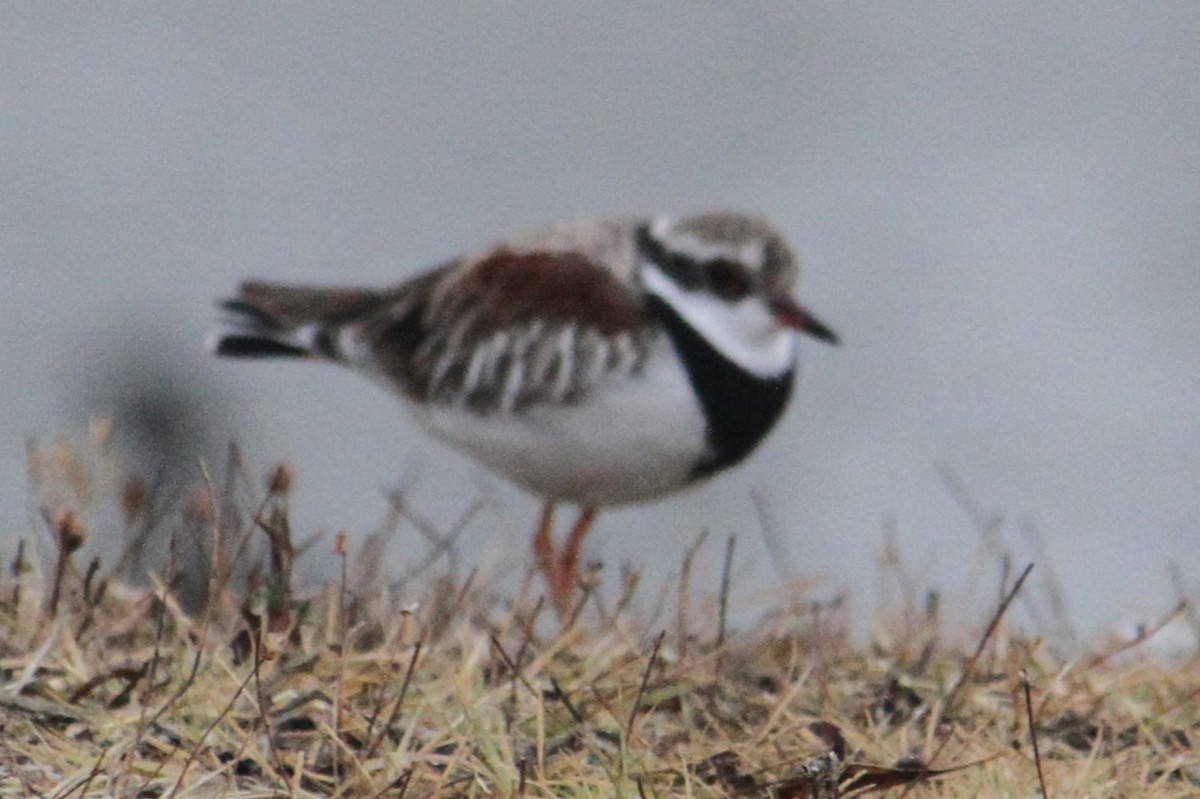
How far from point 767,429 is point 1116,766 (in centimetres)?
252

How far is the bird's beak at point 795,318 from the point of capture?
18.6 ft

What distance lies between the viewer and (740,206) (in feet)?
39.9

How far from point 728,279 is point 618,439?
0.62 meters

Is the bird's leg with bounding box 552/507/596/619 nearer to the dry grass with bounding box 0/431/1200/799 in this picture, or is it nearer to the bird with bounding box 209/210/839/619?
the bird with bounding box 209/210/839/619

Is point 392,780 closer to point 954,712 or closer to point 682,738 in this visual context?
point 682,738

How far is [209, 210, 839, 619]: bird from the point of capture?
5.40m

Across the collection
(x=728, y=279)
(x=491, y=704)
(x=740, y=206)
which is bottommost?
(x=740, y=206)

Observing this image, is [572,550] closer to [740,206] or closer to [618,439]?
[618,439]

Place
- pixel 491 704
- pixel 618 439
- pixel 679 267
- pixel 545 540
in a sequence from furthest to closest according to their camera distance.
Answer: pixel 545 540 → pixel 679 267 → pixel 618 439 → pixel 491 704

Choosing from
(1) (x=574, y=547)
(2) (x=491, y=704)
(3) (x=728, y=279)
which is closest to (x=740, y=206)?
(1) (x=574, y=547)

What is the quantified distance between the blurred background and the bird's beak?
354cm

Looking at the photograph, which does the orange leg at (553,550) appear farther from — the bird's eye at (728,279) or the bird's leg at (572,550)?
the bird's eye at (728,279)

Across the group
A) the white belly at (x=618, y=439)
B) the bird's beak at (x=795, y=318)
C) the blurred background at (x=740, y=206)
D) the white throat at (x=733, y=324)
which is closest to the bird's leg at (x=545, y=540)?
the white belly at (x=618, y=439)

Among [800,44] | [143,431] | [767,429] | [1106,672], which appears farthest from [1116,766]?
[800,44]
